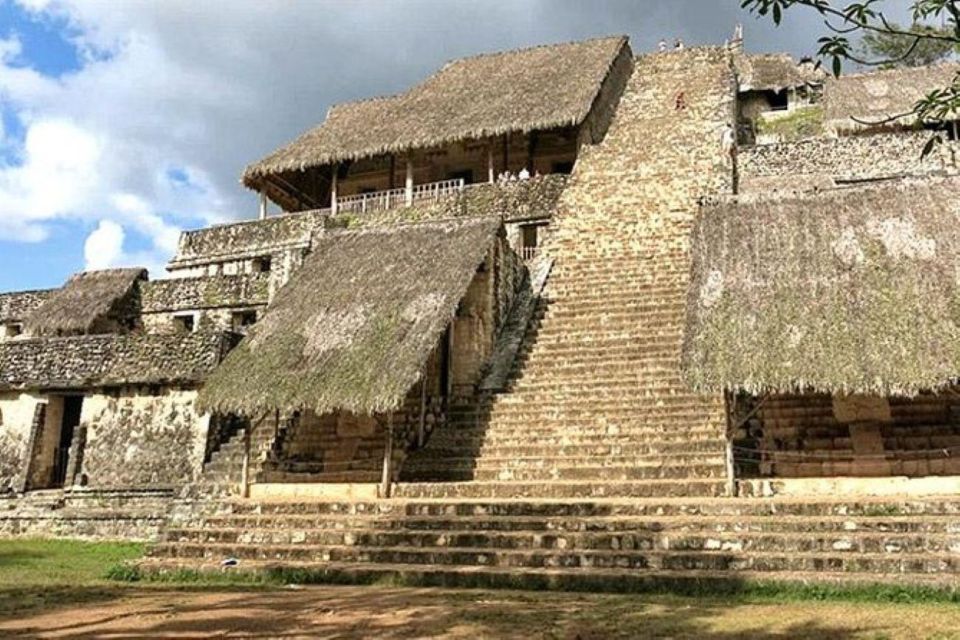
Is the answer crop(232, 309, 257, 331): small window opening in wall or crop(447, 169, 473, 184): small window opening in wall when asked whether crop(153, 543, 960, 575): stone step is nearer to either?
crop(232, 309, 257, 331): small window opening in wall

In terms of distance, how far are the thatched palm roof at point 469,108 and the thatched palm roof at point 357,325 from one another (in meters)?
7.33

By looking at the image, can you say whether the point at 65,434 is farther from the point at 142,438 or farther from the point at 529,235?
the point at 529,235

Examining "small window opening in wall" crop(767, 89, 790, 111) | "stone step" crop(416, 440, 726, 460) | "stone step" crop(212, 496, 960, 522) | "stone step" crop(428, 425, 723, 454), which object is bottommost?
"stone step" crop(212, 496, 960, 522)

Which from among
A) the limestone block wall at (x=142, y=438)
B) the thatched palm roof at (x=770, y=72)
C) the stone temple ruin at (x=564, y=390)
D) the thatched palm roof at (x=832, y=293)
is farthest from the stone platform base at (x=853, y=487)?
the thatched palm roof at (x=770, y=72)

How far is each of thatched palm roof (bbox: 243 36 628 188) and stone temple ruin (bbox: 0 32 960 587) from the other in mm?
859

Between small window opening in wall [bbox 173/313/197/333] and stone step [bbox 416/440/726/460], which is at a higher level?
small window opening in wall [bbox 173/313/197/333]

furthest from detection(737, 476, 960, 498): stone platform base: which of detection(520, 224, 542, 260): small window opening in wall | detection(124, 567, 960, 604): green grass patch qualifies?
detection(520, 224, 542, 260): small window opening in wall

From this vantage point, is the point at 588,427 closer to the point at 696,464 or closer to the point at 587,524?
the point at 696,464

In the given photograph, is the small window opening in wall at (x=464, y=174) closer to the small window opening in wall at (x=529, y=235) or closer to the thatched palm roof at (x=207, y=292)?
the small window opening in wall at (x=529, y=235)

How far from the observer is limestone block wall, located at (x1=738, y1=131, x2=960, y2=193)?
18203 millimetres

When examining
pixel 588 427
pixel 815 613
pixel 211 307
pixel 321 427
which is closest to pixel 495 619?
pixel 815 613

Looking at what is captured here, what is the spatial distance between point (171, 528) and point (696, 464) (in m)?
5.84

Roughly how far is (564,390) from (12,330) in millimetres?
16863

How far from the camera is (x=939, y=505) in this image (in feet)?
24.8
